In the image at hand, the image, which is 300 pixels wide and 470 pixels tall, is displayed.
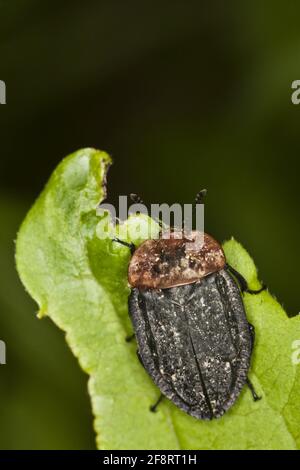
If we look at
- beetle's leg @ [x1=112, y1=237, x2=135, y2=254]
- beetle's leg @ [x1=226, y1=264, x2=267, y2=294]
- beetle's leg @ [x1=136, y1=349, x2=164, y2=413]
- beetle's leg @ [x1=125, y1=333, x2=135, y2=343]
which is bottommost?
beetle's leg @ [x1=136, y1=349, x2=164, y2=413]

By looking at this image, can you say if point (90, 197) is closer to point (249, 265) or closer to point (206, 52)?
point (249, 265)

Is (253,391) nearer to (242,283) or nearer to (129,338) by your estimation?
(242,283)

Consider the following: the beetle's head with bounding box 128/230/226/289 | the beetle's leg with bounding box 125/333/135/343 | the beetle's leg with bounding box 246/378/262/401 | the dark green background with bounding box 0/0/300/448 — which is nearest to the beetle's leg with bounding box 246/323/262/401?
the beetle's leg with bounding box 246/378/262/401

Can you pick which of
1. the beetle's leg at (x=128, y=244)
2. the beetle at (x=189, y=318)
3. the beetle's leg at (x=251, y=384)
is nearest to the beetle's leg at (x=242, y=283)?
the beetle at (x=189, y=318)

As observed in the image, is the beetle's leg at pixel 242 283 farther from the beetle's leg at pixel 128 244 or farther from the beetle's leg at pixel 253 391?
the beetle's leg at pixel 128 244

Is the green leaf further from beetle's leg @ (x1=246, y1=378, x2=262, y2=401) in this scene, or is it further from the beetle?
the beetle

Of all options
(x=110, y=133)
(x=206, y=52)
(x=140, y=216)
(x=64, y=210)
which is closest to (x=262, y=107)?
(x=206, y=52)
